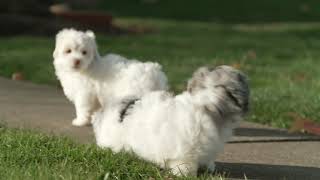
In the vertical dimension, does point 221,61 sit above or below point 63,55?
below

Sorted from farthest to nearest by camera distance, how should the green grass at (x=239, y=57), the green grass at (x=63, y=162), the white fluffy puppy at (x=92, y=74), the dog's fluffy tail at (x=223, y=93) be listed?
the green grass at (x=239, y=57)
the white fluffy puppy at (x=92, y=74)
the dog's fluffy tail at (x=223, y=93)
the green grass at (x=63, y=162)

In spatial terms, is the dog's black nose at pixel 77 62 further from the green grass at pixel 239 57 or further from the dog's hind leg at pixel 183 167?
the dog's hind leg at pixel 183 167

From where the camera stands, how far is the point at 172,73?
42.4 feet

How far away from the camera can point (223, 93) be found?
6211 millimetres

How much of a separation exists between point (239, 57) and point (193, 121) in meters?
8.91

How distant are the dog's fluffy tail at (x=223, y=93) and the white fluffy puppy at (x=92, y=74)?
226 centimetres

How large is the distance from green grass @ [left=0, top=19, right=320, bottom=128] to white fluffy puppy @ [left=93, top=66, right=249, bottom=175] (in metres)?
3.19

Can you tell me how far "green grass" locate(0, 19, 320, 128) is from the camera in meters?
10.6

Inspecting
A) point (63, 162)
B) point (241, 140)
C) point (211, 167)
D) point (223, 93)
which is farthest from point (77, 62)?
point (223, 93)

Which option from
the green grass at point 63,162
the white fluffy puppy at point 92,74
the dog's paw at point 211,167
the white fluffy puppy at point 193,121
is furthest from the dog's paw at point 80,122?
the dog's paw at point 211,167

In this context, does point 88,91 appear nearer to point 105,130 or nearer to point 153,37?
point 105,130

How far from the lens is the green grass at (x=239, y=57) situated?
34.8 ft

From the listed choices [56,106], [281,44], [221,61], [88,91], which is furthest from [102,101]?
[281,44]

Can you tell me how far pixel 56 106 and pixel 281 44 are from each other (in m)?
9.33
